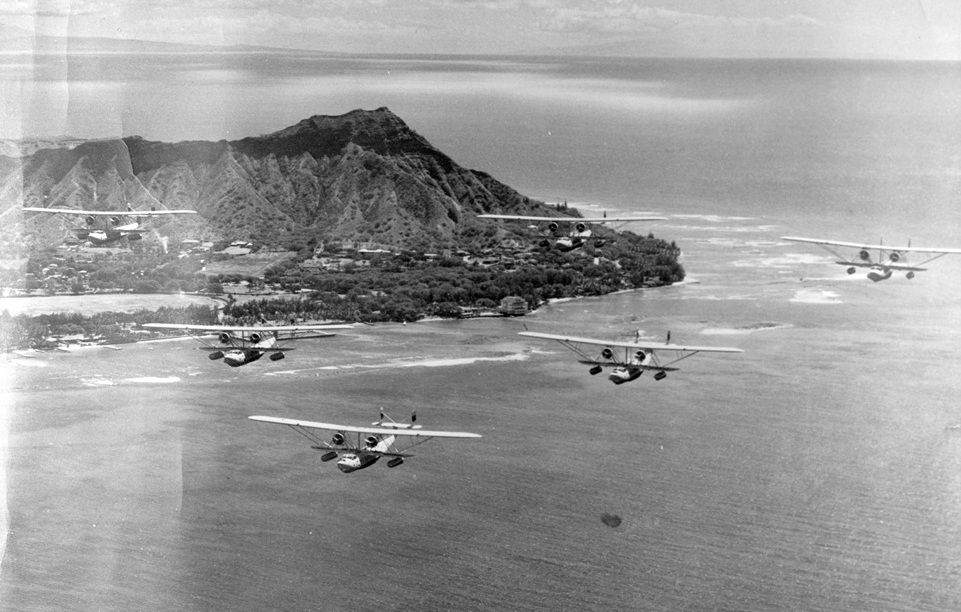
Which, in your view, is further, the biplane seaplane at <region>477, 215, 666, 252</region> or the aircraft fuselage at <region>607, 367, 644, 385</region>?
the biplane seaplane at <region>477, 215, 666, 252</region>

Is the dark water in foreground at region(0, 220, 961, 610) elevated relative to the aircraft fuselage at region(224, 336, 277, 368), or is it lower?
lower

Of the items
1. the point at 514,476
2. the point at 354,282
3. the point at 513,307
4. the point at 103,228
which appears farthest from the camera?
the point at 354,282

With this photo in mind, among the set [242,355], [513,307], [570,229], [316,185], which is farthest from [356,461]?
[316,185]

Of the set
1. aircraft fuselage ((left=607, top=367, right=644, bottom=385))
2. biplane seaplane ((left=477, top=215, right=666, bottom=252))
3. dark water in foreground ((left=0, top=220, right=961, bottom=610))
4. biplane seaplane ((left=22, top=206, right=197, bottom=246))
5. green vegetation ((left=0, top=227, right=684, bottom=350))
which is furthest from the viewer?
green vegetation ((left=0, top=227, right=684, bottom=350))

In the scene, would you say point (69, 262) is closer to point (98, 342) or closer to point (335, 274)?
point (98, 342)

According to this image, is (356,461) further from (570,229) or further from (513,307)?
(570,229)

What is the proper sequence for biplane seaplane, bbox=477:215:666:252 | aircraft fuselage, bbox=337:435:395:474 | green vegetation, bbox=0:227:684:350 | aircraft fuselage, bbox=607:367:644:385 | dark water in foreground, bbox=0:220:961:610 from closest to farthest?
aircraft fuselage, bbox=337:435:395:474, dark water in foreground, bbox=0:220:961:610, aircraft fuselage, bbox=607:367:644:385, biplane seaplane, bbox=477:215:666:252, green vegetation, bbox=0:227:684:350

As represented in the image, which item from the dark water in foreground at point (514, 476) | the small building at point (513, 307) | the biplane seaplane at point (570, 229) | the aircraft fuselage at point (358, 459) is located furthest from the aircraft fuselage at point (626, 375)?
the small building at point (513, 307)

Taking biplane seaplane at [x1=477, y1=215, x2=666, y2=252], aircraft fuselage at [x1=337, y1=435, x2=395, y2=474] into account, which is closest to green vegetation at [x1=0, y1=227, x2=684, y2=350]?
biplane seaplane at [x1=477, y1=215, x2=666, y2=252]

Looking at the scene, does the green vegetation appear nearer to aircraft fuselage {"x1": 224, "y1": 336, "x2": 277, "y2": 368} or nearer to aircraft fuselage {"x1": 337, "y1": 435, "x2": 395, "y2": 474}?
aircraft fuselage {"x1": 224, "y1": 336, "x2": 277, "y2": 368}

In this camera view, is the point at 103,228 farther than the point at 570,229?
No

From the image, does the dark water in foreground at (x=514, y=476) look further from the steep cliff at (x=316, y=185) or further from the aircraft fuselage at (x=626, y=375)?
the steep cliff at (x=316, y=185)
